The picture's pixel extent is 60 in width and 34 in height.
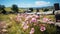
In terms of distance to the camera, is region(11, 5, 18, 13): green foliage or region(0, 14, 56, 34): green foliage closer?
region(0, 14, 56, 34): green foliage

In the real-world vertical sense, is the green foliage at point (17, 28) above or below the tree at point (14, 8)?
below

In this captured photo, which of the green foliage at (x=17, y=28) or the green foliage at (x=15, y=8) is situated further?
the green foliage at (x=15, y=8)

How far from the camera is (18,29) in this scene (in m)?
1.82

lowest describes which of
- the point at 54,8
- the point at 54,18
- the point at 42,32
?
the point at 42,32

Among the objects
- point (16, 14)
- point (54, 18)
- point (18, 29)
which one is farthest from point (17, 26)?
point (54, 18)

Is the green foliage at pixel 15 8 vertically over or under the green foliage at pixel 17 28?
over

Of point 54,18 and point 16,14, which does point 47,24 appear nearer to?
point 54,18

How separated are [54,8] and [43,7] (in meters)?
0.13

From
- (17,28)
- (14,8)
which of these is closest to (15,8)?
(14,8)

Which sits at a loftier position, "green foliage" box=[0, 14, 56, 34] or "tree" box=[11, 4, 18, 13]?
"tree" box=[11, 4, 18, 13]

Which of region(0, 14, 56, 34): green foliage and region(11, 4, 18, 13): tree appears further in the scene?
region(11, 4, 18, 13): tree

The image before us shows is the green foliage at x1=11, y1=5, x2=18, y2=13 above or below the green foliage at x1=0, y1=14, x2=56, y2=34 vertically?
above

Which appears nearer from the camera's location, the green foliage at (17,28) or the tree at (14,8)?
the green foliage at (17,28)

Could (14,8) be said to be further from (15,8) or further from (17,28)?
(17,28)
